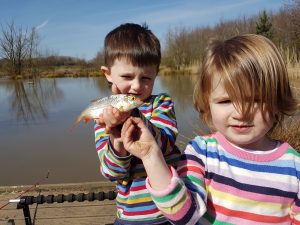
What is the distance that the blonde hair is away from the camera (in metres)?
1.25

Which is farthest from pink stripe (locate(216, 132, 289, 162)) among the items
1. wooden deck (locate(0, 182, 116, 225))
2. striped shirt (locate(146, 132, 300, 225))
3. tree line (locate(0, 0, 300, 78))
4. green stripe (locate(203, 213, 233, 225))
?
tree line (locate(0, 0, 300, 78))

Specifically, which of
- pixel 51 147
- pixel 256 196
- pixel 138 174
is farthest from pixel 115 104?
pixel 51 147

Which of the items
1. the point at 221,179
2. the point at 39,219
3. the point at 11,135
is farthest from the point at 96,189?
the point at 11,135

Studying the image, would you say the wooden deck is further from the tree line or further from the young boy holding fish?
the tree line

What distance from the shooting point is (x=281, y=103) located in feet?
4.42

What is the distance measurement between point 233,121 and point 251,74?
185 mm

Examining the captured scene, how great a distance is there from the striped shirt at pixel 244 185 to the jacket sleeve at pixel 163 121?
234 millimetres

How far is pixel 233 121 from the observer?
1274 mm

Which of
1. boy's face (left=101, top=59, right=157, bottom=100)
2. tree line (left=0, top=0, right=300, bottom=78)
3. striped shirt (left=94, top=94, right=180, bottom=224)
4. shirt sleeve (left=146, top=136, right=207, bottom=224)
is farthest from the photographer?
tree line (left=0, top=0, right=300, bottom=78)

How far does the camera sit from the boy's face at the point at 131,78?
1.73 m

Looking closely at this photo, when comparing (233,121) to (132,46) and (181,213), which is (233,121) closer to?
(181,213)

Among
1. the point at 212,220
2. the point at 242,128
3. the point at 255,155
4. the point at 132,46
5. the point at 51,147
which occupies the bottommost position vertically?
the point at 51,147

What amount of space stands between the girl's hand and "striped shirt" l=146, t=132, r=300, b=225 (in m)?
0.18

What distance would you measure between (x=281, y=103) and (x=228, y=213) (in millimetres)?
479
